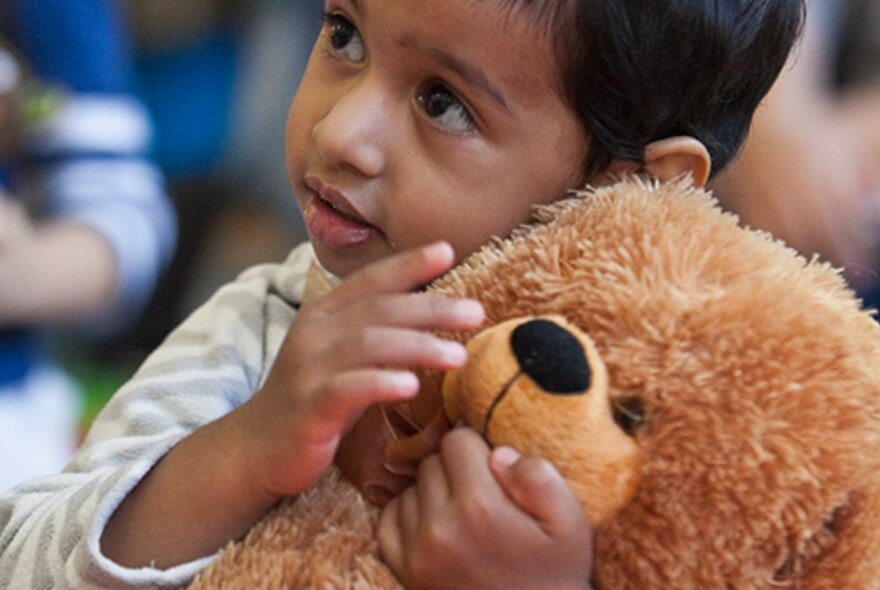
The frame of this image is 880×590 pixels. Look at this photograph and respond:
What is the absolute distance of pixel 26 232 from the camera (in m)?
1.39

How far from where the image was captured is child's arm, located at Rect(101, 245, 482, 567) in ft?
1.70

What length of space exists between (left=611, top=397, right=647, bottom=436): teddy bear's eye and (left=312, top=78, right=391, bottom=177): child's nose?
0.79ft

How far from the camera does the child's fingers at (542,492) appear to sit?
49 cm

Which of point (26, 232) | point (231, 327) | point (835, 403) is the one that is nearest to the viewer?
point (835, 403)

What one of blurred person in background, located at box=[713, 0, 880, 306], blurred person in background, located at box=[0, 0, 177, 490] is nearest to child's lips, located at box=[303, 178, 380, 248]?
blurred person in background, located at box=[713, 0, 880, 306]

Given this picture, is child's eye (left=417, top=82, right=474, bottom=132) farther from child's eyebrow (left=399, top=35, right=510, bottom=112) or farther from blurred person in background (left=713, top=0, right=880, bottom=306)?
blurred person in background (left=713, top=0, right=880, bottom=306)

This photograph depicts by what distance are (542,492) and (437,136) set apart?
0.27 meters

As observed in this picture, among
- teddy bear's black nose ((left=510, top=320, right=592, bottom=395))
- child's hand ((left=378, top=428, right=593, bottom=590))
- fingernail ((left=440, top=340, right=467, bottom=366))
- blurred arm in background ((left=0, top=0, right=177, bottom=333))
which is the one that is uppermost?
teddy bear's black nose ((left=510, top=320, right=592, bottom=395))

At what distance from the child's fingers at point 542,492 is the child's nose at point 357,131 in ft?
0.77

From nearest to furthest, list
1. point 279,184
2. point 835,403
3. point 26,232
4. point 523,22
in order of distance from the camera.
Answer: point 835,403 → point 523,22 → point 26,232 → point 279,184

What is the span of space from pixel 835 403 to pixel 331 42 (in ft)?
1.33

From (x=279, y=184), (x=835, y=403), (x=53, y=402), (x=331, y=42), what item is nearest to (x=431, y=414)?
(x=835, y=403)

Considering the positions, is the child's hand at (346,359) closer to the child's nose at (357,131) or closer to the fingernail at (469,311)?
the fingernail at (469,311)

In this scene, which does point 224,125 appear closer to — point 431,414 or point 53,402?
point 53,402
